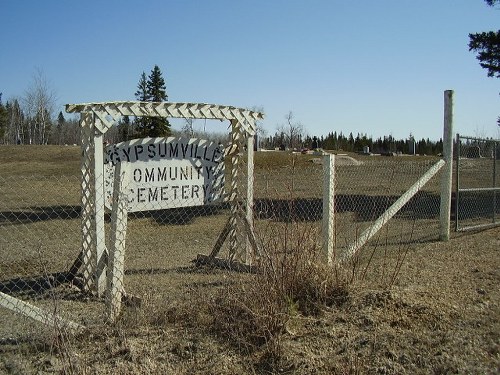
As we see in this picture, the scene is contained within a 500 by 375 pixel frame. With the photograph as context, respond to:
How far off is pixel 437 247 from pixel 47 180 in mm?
15439

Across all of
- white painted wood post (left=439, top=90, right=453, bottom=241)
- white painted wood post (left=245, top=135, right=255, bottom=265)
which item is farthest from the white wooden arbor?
white painted wood post (left=439, top=90, right=453, bottom=241)

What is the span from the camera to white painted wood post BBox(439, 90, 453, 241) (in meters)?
8.37

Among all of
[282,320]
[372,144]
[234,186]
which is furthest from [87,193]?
[372,144]

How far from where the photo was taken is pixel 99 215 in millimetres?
5574

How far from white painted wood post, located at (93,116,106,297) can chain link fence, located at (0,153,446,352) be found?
79 mm

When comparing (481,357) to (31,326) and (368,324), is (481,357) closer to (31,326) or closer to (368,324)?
(368,324)

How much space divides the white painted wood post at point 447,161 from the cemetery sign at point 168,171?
13.2 feet

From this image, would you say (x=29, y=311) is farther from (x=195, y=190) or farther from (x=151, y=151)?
(x=195, y=190)

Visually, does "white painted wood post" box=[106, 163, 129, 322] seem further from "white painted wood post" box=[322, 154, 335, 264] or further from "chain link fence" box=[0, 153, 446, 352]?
"white painted wood post" box=[322, 154, 335, 264]

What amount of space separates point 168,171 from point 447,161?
4862 mm

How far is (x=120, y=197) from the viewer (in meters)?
4.41

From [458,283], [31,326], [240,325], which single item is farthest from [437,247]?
[31,326]

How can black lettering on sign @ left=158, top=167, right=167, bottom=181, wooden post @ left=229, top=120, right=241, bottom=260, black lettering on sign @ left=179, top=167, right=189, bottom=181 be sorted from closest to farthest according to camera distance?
black lettering on sign @ left=158, top=167, right=167, bottom=181, black lettering on sign @ left=179, top=167, right=189, bottom=181, wooden post @ left=229, top=120, right=241, bottom=260

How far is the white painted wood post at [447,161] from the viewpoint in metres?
8.37
